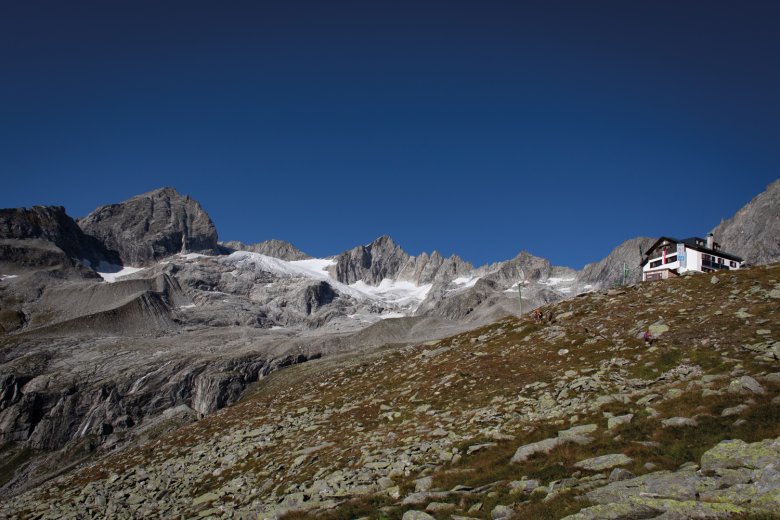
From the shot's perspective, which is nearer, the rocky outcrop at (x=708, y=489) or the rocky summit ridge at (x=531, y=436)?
the rocky outcrop at (x=708, y=489)

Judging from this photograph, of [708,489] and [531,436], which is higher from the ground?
[708,489]

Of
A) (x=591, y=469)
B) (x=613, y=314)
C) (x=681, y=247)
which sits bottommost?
(x=591, y=469)

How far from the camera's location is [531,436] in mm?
23484

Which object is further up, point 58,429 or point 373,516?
point 373,516

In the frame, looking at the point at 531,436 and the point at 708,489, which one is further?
the point at 531,436

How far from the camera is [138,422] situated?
171 m

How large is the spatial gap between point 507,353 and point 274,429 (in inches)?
768

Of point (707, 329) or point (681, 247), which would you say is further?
point (681, 247)

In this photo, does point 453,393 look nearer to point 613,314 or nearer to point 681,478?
point 613,314

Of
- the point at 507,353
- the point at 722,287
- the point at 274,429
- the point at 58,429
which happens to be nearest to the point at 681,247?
the point at 722,287

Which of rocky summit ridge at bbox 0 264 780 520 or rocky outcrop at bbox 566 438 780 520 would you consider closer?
rocky outcrop at bbox 566 438 780 520

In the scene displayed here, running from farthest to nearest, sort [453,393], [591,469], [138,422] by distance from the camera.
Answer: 1. [138,422]
2. [453,393]
3. [591,469]

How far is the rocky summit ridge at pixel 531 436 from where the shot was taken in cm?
1600

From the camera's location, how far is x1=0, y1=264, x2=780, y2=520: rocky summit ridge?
16000 millimetres
